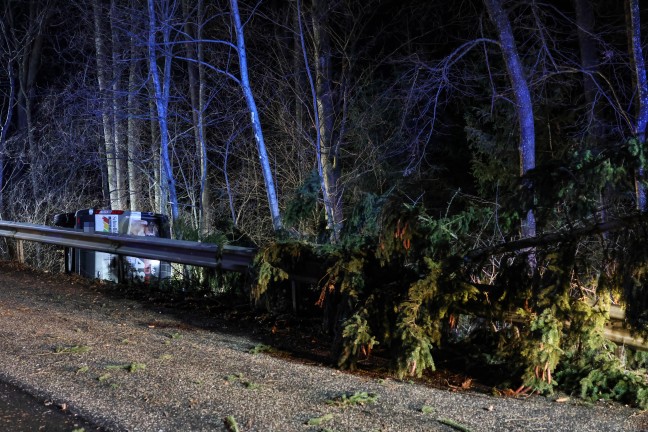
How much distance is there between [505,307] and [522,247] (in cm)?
52

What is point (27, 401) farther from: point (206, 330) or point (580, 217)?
point (580, 217)

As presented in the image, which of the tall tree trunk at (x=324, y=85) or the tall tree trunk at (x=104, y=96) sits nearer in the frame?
the tall tree trunk at (x=104, y=96)

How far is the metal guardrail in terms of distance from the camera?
26.6 feet

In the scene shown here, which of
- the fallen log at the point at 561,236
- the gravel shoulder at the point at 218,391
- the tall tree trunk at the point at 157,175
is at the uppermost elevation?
the tall tree trunk at the point at 157,175

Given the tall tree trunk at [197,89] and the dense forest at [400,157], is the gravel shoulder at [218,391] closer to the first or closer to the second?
the dense forest at [400,157]

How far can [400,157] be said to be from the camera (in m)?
19.0

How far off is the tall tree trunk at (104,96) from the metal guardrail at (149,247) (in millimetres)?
6656

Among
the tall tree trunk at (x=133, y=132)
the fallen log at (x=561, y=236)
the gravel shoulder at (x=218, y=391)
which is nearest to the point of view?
the gravel shoulder at (x=218, y=391)

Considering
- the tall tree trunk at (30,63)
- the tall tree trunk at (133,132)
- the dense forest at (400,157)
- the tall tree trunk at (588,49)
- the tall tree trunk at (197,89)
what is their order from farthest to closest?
the tall tree trunk at (30,63) → the tall tree trunk at (197,89) → the tall tree trunk at (133,132) → the tall tree trunk at (588,49) → the dense forest at (400,157)

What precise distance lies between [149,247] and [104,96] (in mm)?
10537

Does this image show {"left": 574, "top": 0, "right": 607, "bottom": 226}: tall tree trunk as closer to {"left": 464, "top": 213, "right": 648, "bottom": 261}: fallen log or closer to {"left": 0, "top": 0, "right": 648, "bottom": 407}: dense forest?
{"left": 0, "top": 0, "right": 648, "bottom": 407}: dense forest

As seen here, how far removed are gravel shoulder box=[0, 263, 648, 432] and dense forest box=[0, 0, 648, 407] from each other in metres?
0.46

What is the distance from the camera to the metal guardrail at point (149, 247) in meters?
8.11

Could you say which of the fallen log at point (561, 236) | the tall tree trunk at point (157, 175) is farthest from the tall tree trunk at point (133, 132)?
the fallen log at point (561, 236)
